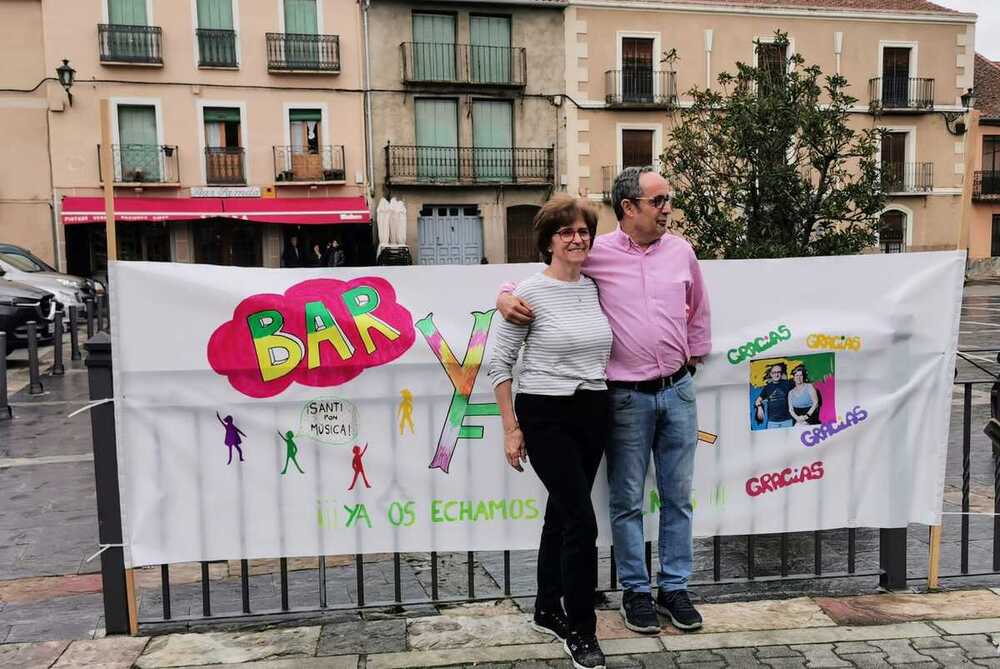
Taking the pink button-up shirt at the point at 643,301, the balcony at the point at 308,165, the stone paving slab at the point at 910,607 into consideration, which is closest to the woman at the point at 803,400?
the pink button-up shirt at the point at 643,301

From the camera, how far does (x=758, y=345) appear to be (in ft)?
12.6

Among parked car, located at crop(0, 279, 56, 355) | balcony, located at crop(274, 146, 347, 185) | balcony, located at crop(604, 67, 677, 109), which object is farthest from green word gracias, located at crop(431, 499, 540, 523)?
balcony, located at crop(604, 67, 677, 109)

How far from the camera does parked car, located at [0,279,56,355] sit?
12.5 m

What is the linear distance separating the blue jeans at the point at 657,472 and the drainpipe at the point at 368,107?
25056mm

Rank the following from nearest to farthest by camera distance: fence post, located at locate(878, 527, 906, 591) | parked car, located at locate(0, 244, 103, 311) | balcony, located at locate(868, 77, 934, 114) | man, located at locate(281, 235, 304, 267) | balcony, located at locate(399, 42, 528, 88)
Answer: fence post, located at locate(878, 527, 906, 591) → parked car, located at locate(0, 244, 103, 311) → man, located at locate(281, 235, 304, 267) → balcony, located at locate(399, 42, 528, 88) → balcony, located at locate(868, 77, 934, 114)

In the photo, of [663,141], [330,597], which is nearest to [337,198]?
[663,141]

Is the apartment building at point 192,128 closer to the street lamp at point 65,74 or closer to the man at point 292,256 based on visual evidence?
the man at point 292,256

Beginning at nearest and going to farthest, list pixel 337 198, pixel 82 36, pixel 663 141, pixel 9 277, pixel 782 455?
pixel 782 455
pixel 9 277
pixel 82 36
pixel 337 198
pixel 663 141

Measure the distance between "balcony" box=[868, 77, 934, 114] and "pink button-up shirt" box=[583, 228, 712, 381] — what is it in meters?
32.1

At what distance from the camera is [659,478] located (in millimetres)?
3660

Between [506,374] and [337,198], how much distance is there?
25.0 metres

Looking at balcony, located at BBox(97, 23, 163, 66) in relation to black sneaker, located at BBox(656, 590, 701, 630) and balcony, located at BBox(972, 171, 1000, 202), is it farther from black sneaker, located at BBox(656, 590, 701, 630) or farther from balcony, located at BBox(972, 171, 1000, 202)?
balcony, located at BBox(972, 171, 1000, 202)

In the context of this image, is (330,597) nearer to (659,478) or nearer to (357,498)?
(357,498)

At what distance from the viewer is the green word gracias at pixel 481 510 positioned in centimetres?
372
